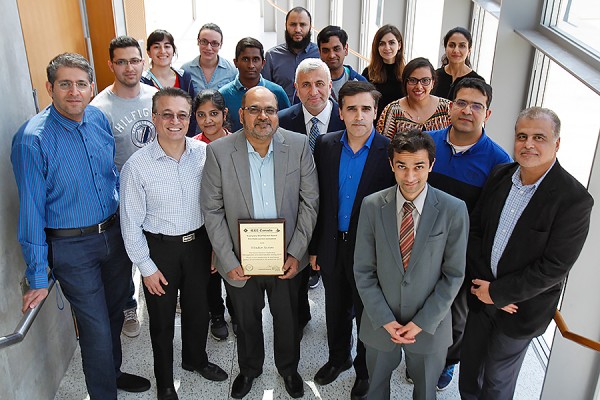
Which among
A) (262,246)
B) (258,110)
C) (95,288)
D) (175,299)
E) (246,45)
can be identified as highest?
(246,45)

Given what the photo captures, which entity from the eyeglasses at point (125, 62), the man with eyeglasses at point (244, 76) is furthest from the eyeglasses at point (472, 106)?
the eyeglasses at point (125, 62)

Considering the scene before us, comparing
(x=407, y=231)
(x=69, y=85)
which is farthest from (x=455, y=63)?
(x=69, y=85)

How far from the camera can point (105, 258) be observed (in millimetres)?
3102

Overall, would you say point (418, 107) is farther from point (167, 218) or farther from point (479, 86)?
point (167, 218)

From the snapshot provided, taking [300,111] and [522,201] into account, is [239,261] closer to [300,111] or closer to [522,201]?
[300,111]

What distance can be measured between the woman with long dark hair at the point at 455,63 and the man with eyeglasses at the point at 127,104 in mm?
2371

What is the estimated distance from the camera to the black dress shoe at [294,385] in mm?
3410

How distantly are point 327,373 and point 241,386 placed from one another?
0.58 metres

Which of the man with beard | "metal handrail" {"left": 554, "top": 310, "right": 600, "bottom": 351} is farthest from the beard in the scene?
"metal handrail" {"left": 554, "top": 310, "right": 600, "bottom": 351}

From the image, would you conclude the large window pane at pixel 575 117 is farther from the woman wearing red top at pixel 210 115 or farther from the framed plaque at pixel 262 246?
the woman wearing red top at pixel 210 115

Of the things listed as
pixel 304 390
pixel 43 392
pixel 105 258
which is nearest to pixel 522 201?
pixel 304 390

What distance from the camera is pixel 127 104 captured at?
3.72 m

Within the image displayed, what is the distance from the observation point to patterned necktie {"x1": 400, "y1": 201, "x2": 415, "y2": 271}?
2.62 m

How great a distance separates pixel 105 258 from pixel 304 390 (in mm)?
1550
